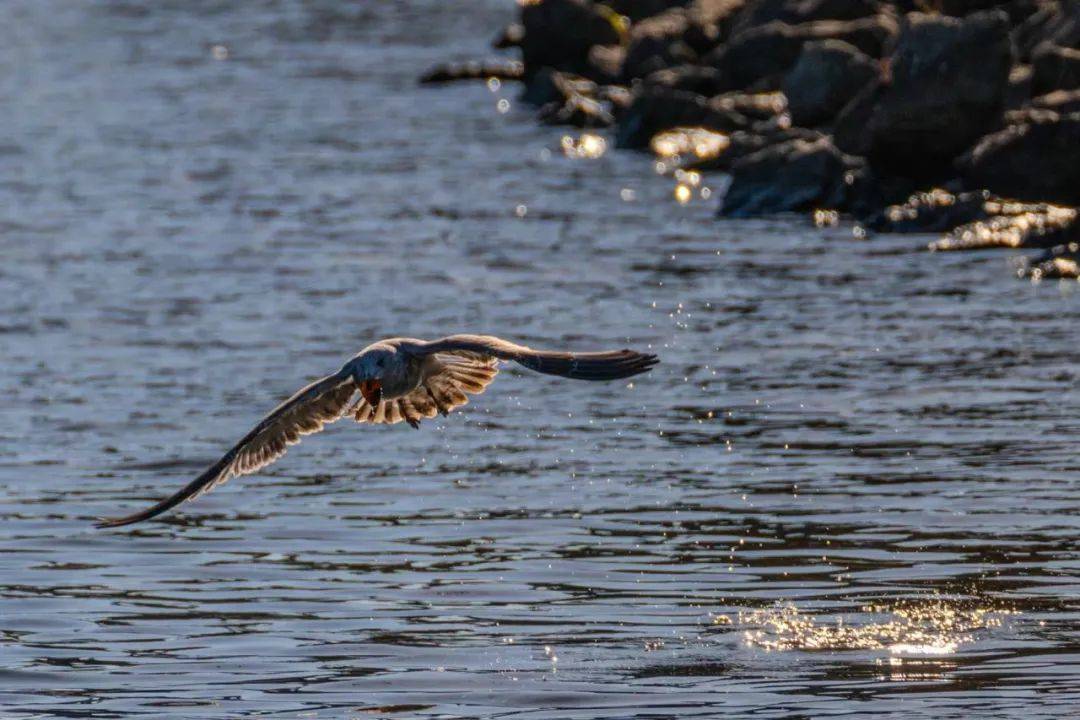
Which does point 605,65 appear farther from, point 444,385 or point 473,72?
point 444,385

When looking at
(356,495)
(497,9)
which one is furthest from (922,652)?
(497,9)

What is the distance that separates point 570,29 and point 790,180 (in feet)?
47.5

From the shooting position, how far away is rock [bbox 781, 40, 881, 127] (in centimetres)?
2583

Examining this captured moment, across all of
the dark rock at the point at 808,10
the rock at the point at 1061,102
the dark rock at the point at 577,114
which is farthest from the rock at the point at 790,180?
the dark rock at the point at 577,114

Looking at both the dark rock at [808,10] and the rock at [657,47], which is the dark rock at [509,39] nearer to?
the rock at [657,47]

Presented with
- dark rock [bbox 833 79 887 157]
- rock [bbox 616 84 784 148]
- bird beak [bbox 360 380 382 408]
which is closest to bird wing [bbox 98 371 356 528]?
bird beak [bbox 360 380 382 408]

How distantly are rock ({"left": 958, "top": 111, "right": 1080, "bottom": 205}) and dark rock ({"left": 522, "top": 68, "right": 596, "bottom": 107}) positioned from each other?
13.7 m

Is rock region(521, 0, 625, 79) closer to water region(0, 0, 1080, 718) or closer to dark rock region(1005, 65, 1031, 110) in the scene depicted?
water region(0, 0, 1080, 718)

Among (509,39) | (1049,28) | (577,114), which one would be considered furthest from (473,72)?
(1049,28)

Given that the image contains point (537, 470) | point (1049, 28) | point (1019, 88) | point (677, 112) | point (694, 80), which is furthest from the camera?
point (694, 80)

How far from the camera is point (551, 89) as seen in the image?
3538cm

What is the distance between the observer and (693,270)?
844 inches

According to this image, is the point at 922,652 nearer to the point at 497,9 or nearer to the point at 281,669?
the point at 281,669

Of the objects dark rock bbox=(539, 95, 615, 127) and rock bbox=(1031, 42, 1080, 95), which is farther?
dark rock bbox=(539, 95, 615, 127)
